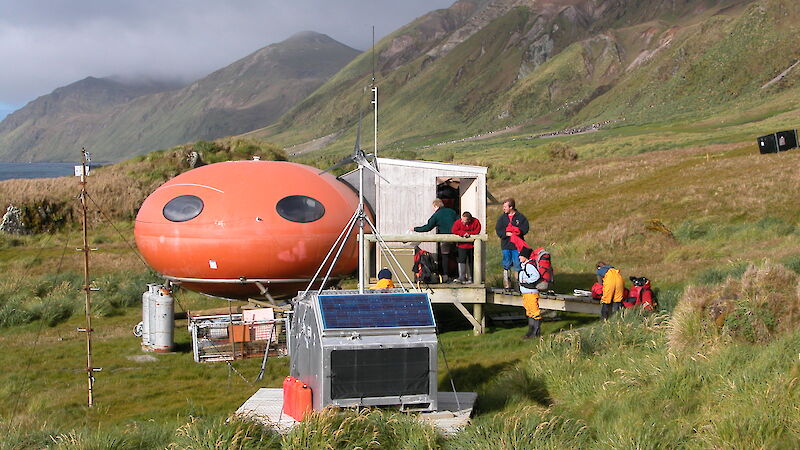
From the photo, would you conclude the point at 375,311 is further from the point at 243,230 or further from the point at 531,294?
the point at 243,230

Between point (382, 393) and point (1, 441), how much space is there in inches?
168

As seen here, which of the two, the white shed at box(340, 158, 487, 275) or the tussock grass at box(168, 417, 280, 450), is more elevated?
the white shed at box(340, 158, 487, 275)

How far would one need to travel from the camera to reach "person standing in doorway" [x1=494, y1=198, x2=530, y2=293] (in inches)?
632

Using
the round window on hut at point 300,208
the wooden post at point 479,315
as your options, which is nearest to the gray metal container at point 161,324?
the round window on hut at point 300,208

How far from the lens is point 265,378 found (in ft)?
45.3

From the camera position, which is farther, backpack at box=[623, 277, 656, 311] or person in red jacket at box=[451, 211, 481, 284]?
person in red jacket at box=[451, 211, 481, 284]

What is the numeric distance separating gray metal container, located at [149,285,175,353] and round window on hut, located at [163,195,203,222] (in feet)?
5.96

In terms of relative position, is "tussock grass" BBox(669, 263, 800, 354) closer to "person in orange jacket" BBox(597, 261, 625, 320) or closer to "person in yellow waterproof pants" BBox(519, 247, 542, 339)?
"person in orange jacket" BBox(597, 261, 625, 320)

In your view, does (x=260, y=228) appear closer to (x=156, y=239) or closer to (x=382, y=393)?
(x=156, y=239)

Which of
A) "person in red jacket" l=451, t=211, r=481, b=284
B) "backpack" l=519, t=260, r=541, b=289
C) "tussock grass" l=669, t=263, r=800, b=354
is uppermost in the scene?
"person in red jacket" l=451, t=211, r=481, b=284

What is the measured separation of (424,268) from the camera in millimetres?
16109

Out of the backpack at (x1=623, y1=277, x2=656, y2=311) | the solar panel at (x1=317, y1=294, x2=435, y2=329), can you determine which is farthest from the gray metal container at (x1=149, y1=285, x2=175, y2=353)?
the backpack at (x1=623, y1=277, x2=656, y2=311)

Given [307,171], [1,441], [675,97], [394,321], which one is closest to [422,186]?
[307,171]

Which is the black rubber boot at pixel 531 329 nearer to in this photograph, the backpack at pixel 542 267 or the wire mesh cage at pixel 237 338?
A: the backpack at pixel 542 267
